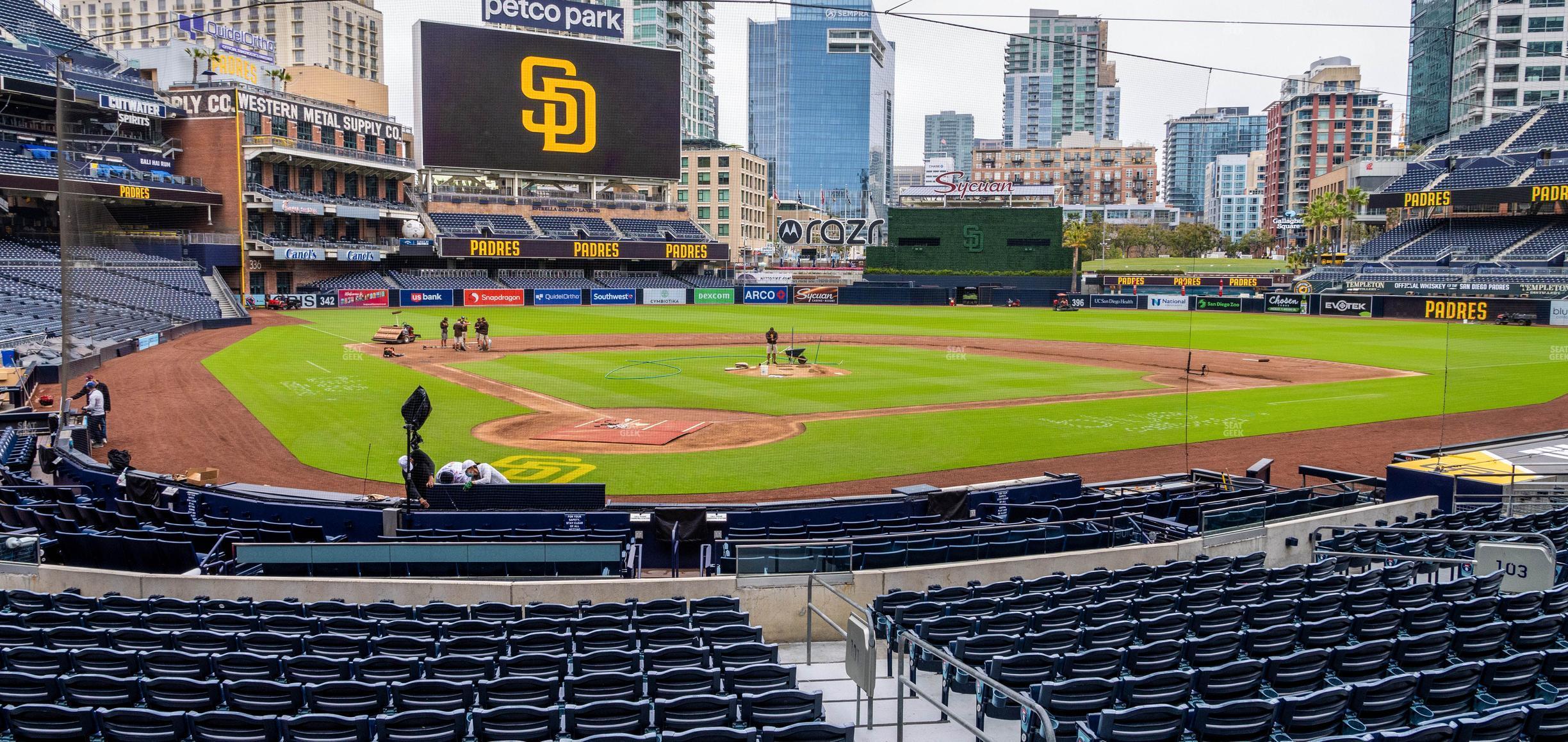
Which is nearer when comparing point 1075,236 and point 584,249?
point 584,249

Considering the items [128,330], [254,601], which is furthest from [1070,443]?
[128,330]

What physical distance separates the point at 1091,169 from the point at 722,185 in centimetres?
6848

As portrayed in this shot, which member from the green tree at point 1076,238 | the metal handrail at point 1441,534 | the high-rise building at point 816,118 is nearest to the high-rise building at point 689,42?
the high-rise building at point 816,118

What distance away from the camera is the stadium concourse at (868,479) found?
21375 millimetres

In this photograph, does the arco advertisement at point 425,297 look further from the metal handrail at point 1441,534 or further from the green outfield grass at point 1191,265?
the metal handrail at point 1441,534

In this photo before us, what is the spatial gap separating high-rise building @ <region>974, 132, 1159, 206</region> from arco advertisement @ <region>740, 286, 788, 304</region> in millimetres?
86750

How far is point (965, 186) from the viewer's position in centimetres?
8669

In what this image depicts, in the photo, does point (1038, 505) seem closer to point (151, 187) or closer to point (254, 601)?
point (254, 601)

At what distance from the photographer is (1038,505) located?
54.4ft

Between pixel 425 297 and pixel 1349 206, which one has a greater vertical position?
pixel 1349 206

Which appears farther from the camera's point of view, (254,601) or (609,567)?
(609,567)

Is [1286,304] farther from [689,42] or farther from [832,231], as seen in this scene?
[689,42]

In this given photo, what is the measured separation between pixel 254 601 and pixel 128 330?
41903mm

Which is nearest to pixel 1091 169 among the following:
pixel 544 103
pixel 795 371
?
pixel 544 103
